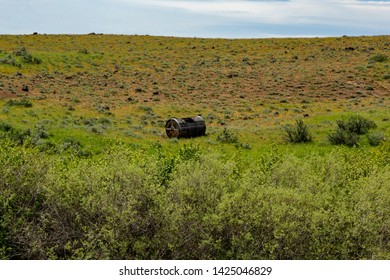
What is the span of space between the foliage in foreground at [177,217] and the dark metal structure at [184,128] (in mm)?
18192

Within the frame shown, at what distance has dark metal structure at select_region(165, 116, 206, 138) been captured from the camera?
30672 mm

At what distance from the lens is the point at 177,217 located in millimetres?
10797

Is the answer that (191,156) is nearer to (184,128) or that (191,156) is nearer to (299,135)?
(184,128)

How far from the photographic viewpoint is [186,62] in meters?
72.0

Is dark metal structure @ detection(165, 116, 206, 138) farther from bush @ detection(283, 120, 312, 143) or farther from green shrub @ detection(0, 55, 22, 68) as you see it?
green shrub @ detection(0, 55, 22, 68)

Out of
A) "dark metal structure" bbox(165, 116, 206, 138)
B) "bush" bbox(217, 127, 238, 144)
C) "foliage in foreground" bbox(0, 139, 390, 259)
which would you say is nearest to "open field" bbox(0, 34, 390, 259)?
"foliage in foreground" bbox(0, 139, 390, 259)

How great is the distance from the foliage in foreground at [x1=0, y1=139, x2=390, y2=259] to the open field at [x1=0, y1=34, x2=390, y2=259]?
44 millimetres

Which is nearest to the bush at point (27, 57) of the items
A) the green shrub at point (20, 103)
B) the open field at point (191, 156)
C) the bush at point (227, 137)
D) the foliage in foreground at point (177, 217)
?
the open field at point (191, 156)

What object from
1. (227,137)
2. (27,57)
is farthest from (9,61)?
(227,137)

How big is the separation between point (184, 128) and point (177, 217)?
66.2ft

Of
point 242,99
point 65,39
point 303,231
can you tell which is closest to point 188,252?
point 303,231
